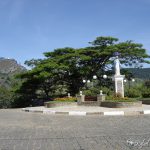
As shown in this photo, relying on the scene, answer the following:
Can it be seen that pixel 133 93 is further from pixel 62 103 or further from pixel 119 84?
pixel 62 103

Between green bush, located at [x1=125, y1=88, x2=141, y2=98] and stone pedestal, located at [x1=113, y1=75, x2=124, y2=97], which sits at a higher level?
stone pedestal, located at [x1=113, y1=75, x2=124, y2=97]

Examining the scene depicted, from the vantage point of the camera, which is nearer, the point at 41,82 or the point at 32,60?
the point at 41,82

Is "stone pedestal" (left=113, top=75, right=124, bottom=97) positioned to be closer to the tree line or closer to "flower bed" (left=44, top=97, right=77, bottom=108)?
"flower bed" (left=44, top=97, right=77, bottom=108)

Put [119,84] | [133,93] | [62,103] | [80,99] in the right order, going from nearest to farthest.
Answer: [62,103], [80,99], [119,84], [133,93]

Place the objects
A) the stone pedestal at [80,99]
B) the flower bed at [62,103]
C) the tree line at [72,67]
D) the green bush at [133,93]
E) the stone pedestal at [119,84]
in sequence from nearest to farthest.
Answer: the flower bed at [62,103] → the stone pedestal at [80,99] → the stone pedestal at [119,84] → the green bush at [133,93] → the tree line at [72,67]

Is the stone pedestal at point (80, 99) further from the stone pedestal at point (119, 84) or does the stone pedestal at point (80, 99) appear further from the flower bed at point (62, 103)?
the stone pedestal at point (119, 84)

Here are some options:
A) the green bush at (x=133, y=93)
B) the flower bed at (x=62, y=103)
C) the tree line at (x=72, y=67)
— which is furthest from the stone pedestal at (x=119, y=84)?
the tree line at (x=72, y=67)

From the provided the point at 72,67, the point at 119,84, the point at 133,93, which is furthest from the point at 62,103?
the point at 72,67

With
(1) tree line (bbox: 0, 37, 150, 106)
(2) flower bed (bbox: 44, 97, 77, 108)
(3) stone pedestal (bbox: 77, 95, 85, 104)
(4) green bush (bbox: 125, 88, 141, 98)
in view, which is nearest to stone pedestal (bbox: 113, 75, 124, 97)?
(4) green bush (bbox: 125, 88, 141, 98)

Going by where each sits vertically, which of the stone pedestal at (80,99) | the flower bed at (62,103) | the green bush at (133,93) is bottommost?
the flower bed at (62,103)

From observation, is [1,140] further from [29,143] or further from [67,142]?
[67,142]

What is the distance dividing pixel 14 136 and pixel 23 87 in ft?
118

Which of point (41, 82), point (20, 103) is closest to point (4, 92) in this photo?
point (20, 103)

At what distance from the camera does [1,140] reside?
34.8 feet
